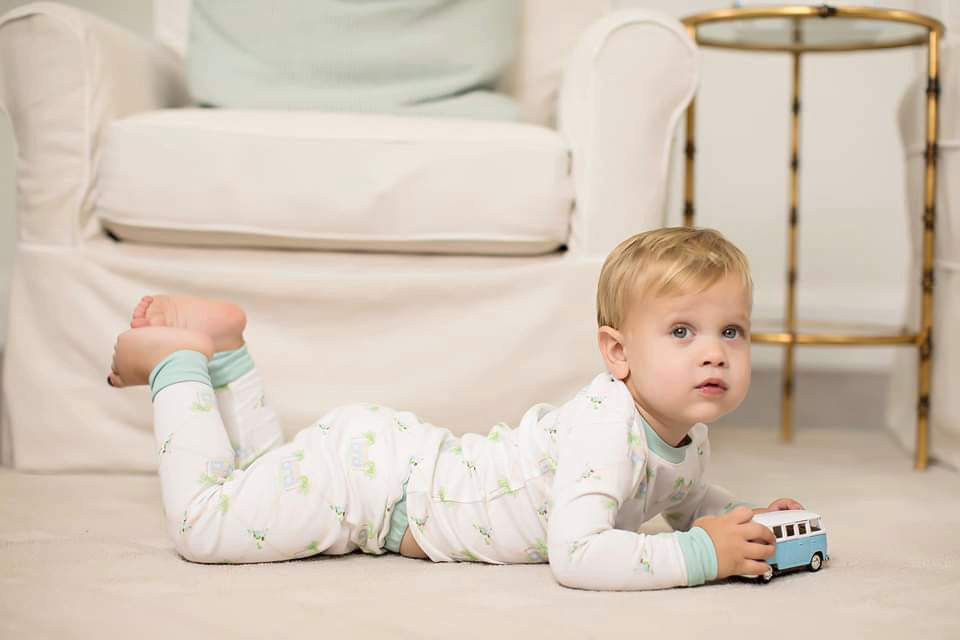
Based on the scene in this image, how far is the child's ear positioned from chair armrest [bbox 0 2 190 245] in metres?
0.79

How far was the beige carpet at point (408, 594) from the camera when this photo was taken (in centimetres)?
77

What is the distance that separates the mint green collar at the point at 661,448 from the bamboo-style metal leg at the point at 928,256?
717 millimetres

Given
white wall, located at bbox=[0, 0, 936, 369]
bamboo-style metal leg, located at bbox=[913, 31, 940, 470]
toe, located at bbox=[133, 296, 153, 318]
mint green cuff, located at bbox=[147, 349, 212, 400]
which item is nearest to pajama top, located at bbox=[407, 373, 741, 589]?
mint green cuff, located at bbox=[147, 349, 212, 400]

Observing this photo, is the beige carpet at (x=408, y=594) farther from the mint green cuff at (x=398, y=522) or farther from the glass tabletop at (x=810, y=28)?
the glass tabletop at (x=810, y=28)

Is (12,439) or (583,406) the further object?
(12,439)

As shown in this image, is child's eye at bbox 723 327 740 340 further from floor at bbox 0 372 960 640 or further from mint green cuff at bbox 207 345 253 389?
mint green cuff at bbox 207 345 253 389

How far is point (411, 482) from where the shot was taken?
985 mm

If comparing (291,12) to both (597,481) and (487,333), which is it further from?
(597,481)

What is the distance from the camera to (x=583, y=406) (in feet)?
2.99

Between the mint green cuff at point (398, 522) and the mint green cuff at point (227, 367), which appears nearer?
the mint green cuff at point (398, 522)

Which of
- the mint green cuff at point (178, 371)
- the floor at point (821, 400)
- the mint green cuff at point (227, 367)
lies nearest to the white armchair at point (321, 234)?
the mint green cuff at point (227, 367)

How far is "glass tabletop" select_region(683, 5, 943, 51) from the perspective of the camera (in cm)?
150

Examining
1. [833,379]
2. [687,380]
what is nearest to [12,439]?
[687,380]

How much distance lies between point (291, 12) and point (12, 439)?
78 cm
